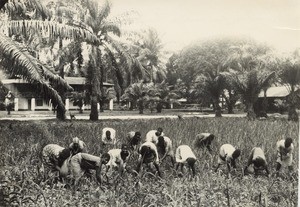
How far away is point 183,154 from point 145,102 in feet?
1.86

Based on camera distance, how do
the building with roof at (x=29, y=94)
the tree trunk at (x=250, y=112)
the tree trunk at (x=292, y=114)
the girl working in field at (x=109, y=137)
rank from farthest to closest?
1. the tree trunk at (x=250, y=112)
2. the tree trunk at (x=292, y=114)
3. the girl working in field at (x=109, y=137)
4. the building with roof at (x=29, y=94)

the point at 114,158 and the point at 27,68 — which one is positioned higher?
the point at 27,68

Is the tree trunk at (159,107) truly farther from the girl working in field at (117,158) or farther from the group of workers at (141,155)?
the girl working in field at (117,158)

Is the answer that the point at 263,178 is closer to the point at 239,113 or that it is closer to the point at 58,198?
the point at 239,113

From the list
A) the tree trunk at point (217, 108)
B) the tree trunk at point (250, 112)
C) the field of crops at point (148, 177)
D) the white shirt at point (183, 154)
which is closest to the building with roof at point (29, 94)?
the field of crops at point (148, 177)

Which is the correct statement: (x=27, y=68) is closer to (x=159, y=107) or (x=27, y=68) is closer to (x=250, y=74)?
(x=159, y=107)

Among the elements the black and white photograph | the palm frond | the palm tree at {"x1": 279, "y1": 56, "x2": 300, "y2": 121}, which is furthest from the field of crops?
the palm frond

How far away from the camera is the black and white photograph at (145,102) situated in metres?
4.32

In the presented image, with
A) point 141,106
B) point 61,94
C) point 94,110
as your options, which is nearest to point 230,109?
point 141,106

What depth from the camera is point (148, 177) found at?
4.45 metres

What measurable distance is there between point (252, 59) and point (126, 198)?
1682 millimetres

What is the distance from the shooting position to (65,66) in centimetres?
448

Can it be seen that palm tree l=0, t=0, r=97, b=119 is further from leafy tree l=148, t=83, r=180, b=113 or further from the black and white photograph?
leafy tree l=148, t=83, r=180, b=113

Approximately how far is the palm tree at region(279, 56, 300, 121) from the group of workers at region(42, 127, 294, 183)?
0.87 ft
